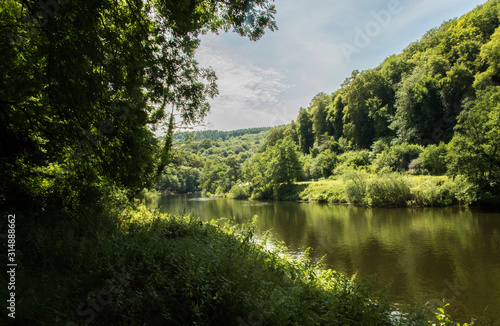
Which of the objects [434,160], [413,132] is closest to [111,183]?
[434,160]

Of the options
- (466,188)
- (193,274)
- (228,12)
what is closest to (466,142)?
(466,188)

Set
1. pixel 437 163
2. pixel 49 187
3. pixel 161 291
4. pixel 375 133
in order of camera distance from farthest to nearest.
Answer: pixel 375 133, pixel 437 163, pixel 49 187, pixel 161 291

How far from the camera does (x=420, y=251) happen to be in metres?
13.7

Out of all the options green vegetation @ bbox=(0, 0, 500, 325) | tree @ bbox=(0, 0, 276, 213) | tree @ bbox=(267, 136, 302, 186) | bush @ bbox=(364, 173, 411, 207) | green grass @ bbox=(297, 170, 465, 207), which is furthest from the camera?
tree @ bbox=(267, 136, 302, 186)

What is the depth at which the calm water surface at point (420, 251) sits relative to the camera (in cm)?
920

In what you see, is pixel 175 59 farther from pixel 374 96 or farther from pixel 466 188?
pixel 374 96

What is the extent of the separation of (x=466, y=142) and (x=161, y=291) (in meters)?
31.1

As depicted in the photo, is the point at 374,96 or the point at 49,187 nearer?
the point at 49,187

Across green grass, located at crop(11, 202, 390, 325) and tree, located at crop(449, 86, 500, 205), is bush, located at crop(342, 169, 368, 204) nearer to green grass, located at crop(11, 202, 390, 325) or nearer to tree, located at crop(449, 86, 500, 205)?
tree, located at crop(449, 86, 500, 205)

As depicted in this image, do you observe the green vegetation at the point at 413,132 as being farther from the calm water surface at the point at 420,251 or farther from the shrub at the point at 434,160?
the calm water surface at the point at 420,251

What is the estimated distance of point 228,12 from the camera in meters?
6.23

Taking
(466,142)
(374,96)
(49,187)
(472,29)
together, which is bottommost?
(49,187)

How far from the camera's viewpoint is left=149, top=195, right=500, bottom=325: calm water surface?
920 cm

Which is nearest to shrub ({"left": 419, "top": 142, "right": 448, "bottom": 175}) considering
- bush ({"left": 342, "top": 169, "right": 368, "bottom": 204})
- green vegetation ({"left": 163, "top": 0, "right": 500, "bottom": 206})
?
green vegetation ({"left": 163, "top": 0, "right": 500, "bottom": 206})
